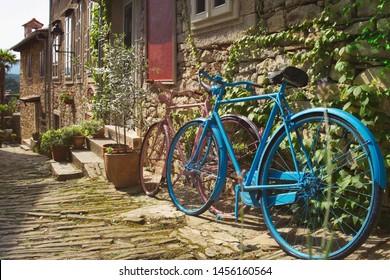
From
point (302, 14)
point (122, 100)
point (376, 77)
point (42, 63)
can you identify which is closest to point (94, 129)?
point (122, 100)

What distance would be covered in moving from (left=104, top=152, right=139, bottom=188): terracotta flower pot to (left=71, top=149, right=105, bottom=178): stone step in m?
0.82

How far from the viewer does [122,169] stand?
505 centimetres

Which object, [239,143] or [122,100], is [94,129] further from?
[239,143]

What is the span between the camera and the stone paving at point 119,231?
2.84 m

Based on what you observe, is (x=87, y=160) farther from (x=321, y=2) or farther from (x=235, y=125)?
(x=321, y=2)

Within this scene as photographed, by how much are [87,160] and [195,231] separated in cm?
372

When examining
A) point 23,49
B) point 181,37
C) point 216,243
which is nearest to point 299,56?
point 216,243

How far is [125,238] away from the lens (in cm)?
324

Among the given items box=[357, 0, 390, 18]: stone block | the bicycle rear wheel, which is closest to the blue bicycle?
the bicycle rear wheel

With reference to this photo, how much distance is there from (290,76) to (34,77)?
55.4ft

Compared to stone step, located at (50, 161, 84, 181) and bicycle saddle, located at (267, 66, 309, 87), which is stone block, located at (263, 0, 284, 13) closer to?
bicycle saddle, located at (267, 66, 309, 87)

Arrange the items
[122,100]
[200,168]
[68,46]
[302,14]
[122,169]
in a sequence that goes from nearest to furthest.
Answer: [302,14] < [200,168] < [122,169] < [122,100] < [68,46]

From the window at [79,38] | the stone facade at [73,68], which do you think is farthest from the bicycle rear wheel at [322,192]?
the window at [79,38]

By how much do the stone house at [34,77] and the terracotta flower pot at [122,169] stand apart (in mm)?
11208
